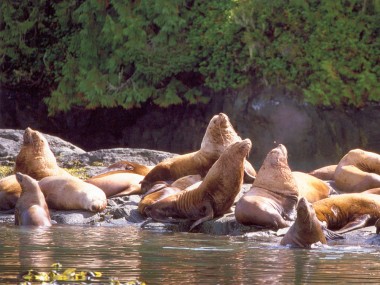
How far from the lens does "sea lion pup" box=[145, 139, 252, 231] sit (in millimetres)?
11234

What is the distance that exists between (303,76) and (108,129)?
21.7 feet

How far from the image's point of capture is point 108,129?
2809 cm

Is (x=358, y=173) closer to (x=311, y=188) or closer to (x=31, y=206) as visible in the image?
(x=311, y=188)

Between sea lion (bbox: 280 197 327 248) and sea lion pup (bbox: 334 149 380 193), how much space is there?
3.63 metres

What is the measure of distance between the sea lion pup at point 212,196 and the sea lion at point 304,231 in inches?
83.4

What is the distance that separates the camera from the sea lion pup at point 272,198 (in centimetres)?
1045

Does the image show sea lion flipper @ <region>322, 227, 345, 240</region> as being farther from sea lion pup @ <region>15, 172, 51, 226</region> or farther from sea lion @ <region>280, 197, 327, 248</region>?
sea lion pup @ <region>15, 172, 51, 226</region>

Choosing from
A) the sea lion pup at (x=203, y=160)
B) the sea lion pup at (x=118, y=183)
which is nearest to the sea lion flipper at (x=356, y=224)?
the sea lion pup at (x=203, y=160)

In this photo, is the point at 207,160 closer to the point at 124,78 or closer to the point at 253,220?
the point at 253,220

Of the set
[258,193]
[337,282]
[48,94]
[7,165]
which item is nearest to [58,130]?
[48,94]

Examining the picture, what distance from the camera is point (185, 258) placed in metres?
7.84

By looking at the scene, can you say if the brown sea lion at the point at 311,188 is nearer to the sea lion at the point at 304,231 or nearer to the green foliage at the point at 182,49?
the sea lion at the point at 304,231

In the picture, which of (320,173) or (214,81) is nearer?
(320,173)

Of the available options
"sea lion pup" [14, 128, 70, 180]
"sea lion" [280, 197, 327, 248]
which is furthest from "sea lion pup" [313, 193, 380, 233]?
"sea lion pup" [14, 128, 70, 180]
